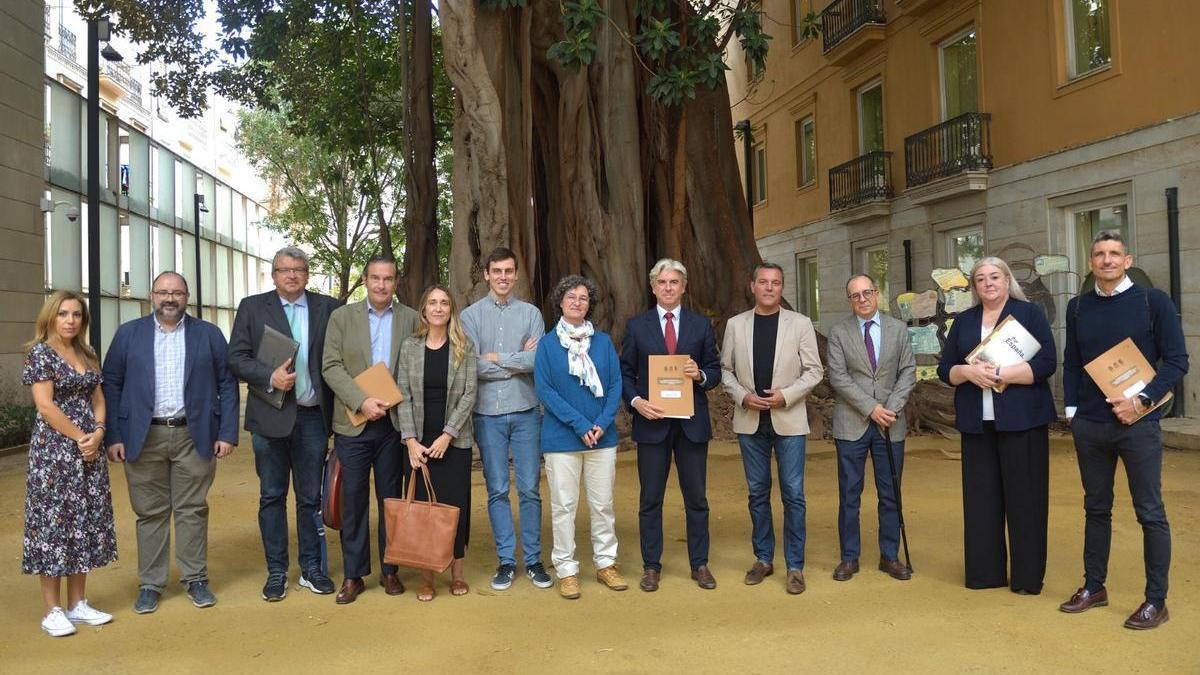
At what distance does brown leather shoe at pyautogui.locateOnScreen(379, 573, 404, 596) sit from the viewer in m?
5.41

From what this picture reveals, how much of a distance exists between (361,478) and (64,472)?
1452 millimetres

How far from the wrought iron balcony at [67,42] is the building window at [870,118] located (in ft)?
67.4

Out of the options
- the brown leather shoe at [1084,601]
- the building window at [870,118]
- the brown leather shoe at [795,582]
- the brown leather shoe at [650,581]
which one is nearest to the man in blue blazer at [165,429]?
the brown leather shoe at [650,581]

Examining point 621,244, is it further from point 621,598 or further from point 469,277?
point 621,598

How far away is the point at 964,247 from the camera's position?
1716 centimetres

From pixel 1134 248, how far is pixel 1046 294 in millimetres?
1200

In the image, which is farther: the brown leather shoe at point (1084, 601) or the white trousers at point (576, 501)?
the white trousers at point (576, 501)

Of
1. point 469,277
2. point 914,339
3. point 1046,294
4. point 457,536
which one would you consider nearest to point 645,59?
point 469,277

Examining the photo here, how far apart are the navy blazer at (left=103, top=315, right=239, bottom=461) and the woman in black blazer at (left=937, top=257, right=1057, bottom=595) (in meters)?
4.03

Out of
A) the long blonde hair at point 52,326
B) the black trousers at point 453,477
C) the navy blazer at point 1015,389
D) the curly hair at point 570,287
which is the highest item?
the curly hair at point 570,287

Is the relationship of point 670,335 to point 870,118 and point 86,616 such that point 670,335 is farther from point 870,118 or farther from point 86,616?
point 870,118

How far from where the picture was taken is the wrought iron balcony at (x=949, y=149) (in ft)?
52.4

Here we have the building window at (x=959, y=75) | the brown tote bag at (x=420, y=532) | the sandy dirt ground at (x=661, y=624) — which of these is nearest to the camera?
the sandy dirt ground at (x=661, y=624)

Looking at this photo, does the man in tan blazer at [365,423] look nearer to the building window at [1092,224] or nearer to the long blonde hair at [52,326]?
the long blonde hair at [52,326]
